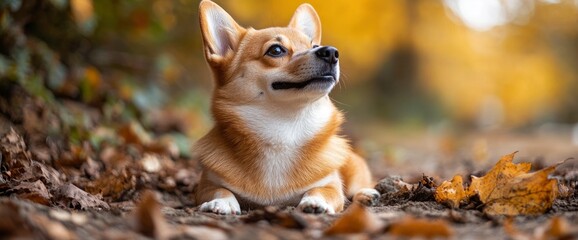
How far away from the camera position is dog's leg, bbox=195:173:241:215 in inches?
116

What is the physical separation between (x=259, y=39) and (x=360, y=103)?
1320 cm

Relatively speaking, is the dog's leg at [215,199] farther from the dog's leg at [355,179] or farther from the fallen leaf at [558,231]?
the fallen leaf at [558,231]

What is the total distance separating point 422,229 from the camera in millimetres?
2096

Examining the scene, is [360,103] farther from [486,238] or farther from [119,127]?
[486,238]

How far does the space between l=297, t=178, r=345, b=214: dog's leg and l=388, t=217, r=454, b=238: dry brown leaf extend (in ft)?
2.59

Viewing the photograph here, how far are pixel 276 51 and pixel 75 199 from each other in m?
1.32

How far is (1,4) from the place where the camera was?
4.10m

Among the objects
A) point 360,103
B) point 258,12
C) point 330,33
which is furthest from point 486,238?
point 360,103

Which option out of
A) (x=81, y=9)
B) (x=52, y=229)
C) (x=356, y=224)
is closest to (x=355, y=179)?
(x=356, y=224)

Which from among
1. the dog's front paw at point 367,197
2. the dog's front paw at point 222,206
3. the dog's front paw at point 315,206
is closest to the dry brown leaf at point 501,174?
the dog's front paw at point 367,197

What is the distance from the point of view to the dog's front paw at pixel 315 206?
2889 mm

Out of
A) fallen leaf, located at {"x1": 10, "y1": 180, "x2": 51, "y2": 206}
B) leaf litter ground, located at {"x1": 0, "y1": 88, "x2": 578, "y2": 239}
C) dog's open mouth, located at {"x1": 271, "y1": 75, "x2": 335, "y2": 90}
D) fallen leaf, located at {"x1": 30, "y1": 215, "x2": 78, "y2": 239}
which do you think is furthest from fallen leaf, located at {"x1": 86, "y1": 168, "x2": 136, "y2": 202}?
fallen leaf, located at {"x1": 30, "y1": 215, "x2": 78, "y2": 239}

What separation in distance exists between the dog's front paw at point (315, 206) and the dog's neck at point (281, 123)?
47cm

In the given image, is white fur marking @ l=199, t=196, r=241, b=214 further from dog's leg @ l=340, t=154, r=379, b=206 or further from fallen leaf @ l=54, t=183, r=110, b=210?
dog's leg @ l=340, t=154, r=379, b=206
